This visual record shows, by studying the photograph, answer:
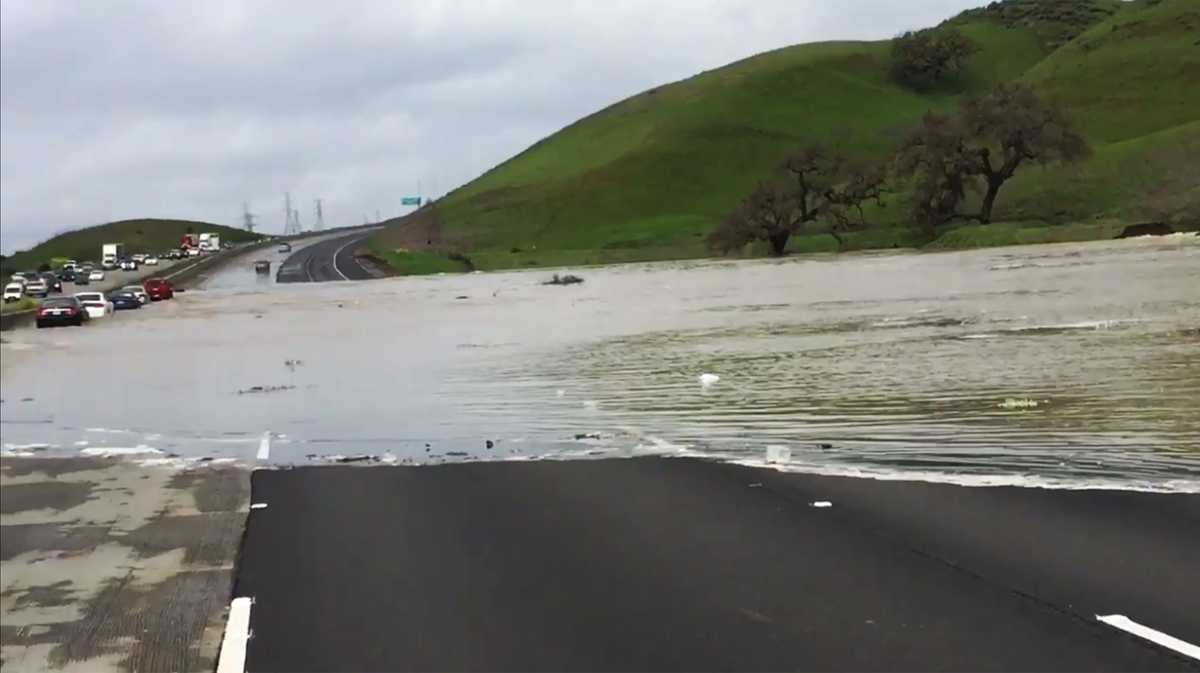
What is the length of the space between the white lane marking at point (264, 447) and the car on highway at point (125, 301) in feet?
186

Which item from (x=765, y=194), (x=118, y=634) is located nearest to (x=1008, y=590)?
(x=118, y=634)

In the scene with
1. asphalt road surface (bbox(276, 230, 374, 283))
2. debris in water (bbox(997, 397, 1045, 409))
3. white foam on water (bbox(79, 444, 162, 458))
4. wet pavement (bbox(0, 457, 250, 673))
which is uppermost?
wet pavement (bbox(0, 457, 250, 673))

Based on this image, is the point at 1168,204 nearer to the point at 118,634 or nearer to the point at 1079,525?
the point at 1079,525

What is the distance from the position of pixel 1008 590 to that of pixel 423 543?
433 cm

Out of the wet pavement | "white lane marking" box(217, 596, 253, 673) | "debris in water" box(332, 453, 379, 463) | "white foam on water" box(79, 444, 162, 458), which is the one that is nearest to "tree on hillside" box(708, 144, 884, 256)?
"white foam on water" box(79, 444, 162, 458)

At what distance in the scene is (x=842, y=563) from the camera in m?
8.78

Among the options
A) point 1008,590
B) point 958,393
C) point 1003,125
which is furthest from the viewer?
point 1003,125

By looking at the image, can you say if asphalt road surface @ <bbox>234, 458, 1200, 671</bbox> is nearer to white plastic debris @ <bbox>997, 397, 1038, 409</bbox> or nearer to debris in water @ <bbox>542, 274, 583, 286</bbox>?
white plastic debris @ <bbox>997, 397, 1038, 409</bbox>

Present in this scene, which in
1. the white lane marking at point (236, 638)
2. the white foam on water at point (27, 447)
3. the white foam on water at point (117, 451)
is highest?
the white lane marking at point (236, 638)

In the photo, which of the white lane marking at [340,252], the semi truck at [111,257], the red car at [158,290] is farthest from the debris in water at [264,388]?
the semi truck at [111,257]

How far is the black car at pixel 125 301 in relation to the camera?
234 feet

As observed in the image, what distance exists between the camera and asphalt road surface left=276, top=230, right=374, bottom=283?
111812 mm

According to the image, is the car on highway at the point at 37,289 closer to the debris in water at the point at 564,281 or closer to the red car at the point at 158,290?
the red car at the point at 158,290

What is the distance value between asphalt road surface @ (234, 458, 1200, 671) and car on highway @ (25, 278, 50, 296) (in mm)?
85843
